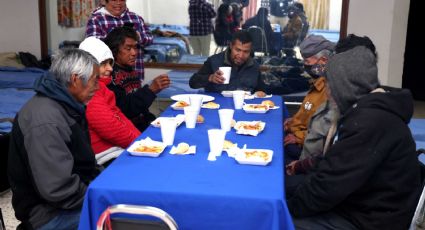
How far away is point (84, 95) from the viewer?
189 cm

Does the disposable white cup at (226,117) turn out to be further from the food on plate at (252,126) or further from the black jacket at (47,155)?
the black jacket at (47,155)

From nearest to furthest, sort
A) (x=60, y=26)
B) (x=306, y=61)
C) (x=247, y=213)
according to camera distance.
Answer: (x=247, y=213) < (x=306, y=61) < (x=60, y=26)

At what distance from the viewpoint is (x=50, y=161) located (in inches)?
64.1

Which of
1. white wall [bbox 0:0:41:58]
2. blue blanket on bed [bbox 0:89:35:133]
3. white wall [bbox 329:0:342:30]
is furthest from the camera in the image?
white wall [bbox 0:0:41:58]

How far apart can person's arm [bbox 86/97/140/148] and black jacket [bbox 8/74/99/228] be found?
469 mm

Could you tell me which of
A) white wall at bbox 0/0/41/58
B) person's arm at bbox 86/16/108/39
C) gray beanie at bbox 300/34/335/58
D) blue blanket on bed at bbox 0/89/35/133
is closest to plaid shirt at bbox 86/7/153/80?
person's arm at bbox 86/16/108/39

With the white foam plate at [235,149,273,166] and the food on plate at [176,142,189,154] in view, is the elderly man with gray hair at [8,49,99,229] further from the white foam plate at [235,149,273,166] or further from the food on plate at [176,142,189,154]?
the white foam plate at [235,149,273,166]

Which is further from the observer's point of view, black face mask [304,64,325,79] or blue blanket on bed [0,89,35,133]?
blue blanket on bed [0,89,35,133]

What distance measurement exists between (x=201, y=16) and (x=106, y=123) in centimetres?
338

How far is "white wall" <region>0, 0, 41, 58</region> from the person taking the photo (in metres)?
5.81

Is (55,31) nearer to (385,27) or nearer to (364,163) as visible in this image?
(385,27)

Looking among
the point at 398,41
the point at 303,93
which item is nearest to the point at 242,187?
the point at 303,93

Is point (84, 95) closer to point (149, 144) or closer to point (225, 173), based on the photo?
point (149, 144)

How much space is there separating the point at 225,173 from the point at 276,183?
196mm
